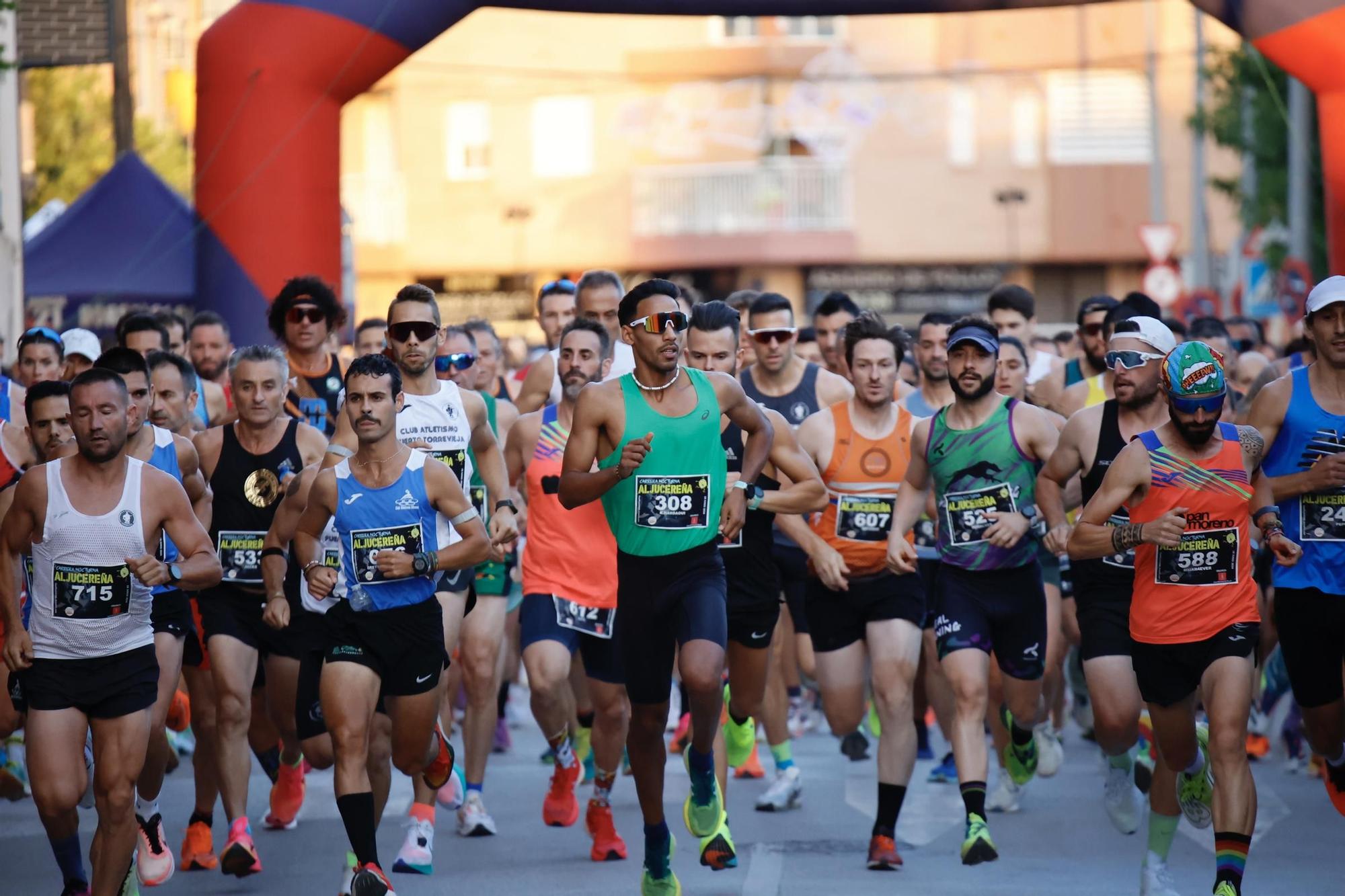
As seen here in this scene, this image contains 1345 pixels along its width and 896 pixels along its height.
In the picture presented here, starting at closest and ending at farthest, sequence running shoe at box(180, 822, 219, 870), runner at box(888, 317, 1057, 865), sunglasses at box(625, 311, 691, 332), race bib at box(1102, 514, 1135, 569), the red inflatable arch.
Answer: sunglasses at box(625, 311, 691, 332), race bib at box(1102, 514, 1135, 569), runner at box(888, 317, 1057, 865), running shoe at box(180, 822, 219, 870), the red inflatable arch

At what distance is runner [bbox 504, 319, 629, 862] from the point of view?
8.93m

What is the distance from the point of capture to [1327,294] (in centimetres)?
789

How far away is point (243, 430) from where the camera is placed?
880 centimetres

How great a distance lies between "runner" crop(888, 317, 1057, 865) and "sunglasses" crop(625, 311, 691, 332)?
4.81ft

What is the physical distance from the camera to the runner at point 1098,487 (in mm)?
8328

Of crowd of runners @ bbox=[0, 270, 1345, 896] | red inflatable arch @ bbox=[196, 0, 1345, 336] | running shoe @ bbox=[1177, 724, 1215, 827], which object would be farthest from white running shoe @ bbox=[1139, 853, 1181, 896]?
red inflatable arch @ bbox=[196, 0, 1345, 336]

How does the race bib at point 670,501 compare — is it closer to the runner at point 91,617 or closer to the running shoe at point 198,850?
the runner at point 91,617

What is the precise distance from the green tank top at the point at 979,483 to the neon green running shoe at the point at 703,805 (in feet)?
4.99

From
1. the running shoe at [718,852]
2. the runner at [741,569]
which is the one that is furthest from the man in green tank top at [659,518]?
the runner at [741,569]

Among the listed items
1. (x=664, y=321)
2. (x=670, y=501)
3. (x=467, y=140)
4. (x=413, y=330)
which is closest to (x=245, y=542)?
(x=413, y=330)

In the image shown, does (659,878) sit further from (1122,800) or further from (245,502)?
(1122,800)

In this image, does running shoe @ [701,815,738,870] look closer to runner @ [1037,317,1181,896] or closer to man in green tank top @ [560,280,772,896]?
man in green tank top @ [560,280,772,896]

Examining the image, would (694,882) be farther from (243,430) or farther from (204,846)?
(243,430)

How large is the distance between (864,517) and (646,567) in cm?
174
